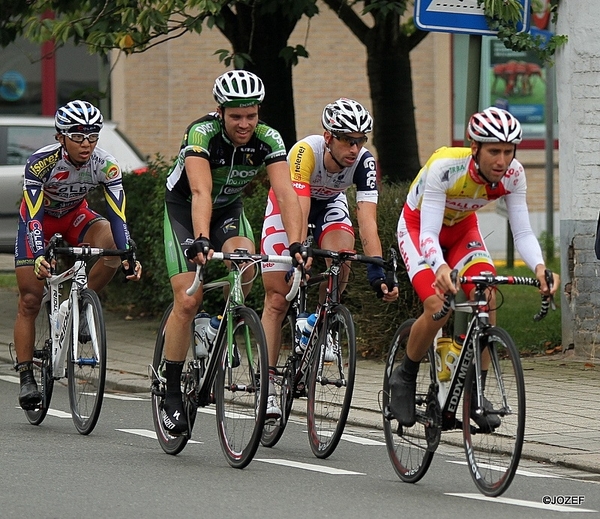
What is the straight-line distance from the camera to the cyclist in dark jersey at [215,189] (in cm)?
773

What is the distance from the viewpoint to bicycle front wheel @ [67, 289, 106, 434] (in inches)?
341

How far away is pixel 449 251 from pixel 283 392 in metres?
1.27

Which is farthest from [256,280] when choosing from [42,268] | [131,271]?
[42,268]

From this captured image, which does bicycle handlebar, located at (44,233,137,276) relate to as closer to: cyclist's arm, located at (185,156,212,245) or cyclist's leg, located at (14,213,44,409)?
cyclist's leg, located at (14,213,44,409)

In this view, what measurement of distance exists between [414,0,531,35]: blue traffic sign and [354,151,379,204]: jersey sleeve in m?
2.24

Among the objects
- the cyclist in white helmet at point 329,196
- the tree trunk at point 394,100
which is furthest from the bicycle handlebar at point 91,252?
the tree trunk at point 394,100

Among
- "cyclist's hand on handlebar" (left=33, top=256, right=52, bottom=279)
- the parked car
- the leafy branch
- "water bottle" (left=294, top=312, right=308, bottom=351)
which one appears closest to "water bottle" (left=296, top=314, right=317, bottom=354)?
"water bottle" (left=294, top=312, right=308, bottom=351)

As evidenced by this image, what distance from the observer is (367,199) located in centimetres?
844

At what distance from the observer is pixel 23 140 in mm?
18266

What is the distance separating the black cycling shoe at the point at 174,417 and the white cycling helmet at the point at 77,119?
5.90ft

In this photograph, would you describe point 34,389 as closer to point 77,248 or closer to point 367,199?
point 77,248

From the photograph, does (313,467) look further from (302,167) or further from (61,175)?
(61,175)

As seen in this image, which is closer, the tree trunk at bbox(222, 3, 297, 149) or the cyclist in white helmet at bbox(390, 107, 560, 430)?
the cyclist in white helmet at bbox(390, 107, 560, 430)

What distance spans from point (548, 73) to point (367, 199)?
510 inches
